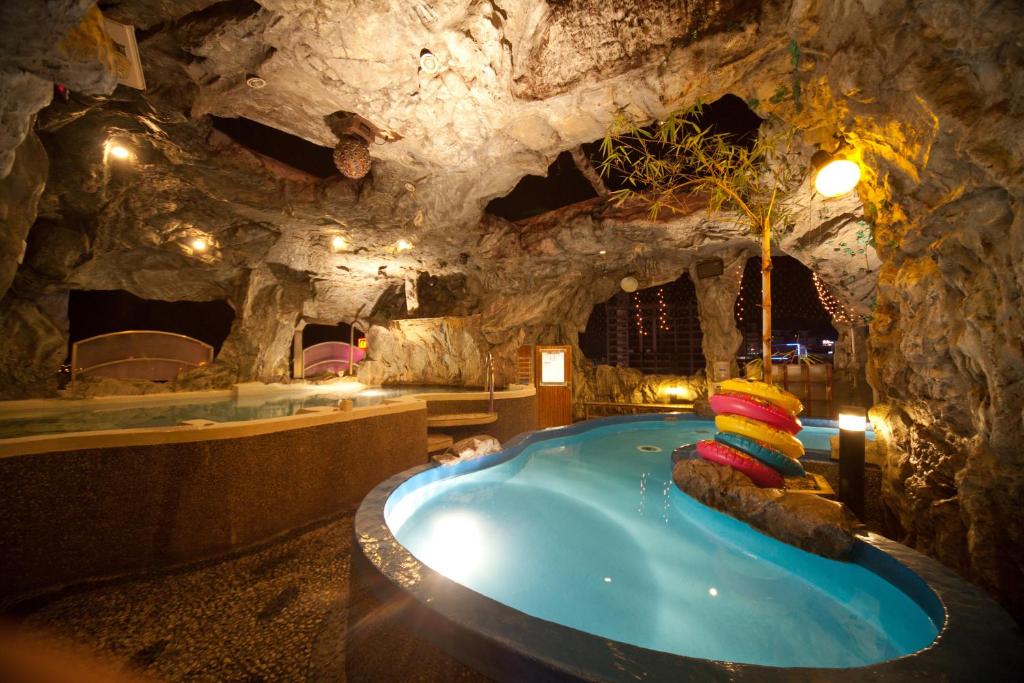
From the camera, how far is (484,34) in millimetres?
3939

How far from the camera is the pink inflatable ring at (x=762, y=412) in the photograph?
3.54 m

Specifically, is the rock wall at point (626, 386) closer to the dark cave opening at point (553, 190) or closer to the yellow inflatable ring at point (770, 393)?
the dark cave opening at point (553, 190)

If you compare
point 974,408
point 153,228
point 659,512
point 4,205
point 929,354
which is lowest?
point 659,512

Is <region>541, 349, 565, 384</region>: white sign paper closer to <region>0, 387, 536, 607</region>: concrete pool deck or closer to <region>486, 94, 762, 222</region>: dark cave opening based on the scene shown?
<region>486, 94, 762, 222</region>: dark cave opening

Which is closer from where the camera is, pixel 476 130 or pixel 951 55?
pixel 951 55

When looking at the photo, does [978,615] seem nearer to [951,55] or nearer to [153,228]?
[951,55]

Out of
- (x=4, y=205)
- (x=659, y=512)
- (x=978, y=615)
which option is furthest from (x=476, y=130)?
(x=978, y=615)

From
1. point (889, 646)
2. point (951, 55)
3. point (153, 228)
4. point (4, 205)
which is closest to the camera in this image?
point (889, 646)

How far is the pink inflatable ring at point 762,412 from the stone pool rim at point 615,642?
1580 mm

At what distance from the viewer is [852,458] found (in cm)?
317

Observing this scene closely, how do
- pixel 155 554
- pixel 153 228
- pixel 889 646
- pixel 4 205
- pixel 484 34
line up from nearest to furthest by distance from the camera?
pixel 889 646 < pixel 155 554 < pixel 4 205 < pixel 484 34 < pixel 153 228

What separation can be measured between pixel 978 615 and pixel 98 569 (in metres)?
5.09

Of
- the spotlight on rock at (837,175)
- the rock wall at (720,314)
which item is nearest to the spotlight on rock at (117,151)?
the spotlight on rock at (837,175)

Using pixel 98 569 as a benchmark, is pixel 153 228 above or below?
above
